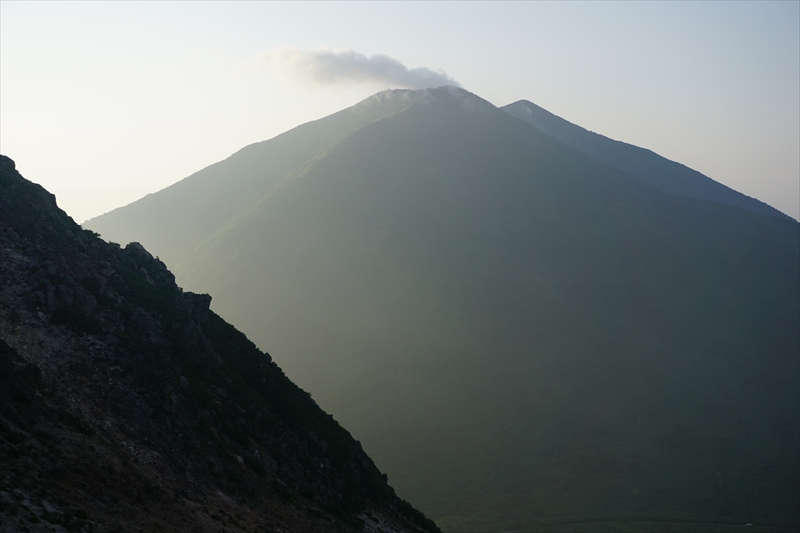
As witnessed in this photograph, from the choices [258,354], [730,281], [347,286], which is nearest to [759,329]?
[730,281]

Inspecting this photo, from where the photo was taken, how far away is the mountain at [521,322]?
9981 cm

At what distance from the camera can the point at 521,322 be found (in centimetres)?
14375

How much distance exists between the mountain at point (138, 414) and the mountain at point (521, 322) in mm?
51615

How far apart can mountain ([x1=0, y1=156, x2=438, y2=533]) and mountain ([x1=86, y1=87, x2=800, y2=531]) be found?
51615 millimetres

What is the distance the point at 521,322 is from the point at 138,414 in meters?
122

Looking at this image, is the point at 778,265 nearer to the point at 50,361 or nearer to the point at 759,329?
the point at 759,329

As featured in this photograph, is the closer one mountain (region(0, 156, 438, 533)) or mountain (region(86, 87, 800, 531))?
mountain (region(0, 156, 438, 533))

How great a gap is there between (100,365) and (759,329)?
156437 millimetres

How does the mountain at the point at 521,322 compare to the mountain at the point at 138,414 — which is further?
the mountain at the point at 521,322

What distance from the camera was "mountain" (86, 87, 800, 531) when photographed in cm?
9981

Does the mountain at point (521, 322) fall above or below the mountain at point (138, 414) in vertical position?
above

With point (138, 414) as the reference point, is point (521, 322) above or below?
above

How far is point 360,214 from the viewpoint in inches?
6905

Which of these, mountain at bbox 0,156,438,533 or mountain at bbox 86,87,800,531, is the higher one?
mountain at bbox 86,87,800,531
